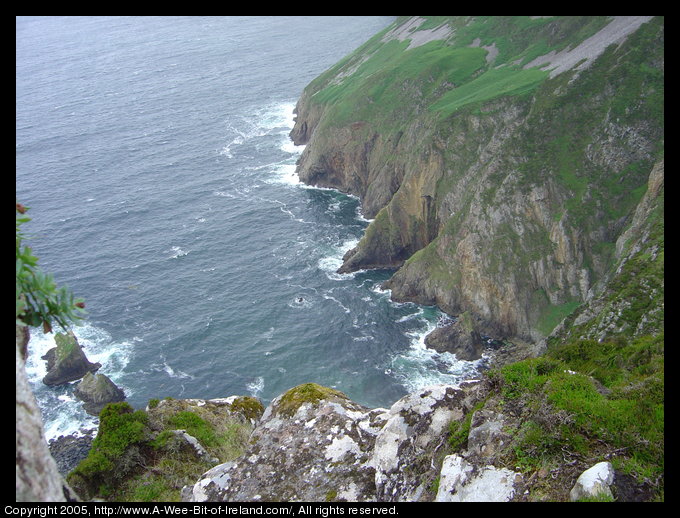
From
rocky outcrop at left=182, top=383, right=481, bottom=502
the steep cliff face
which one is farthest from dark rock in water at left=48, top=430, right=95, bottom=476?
rocky outcrop at left=182, top=383, right=481, bottom=502

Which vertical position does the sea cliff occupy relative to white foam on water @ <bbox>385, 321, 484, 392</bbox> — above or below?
above

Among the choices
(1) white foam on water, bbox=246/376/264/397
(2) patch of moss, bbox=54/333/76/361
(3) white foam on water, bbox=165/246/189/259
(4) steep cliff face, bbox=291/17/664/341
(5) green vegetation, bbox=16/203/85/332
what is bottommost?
(1) white foam on water, bbox=246/376/264/397

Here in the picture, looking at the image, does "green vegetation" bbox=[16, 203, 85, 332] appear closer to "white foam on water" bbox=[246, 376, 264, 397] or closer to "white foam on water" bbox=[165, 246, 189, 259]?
"white foam on water" bbox=[246, 376, 264, 397]

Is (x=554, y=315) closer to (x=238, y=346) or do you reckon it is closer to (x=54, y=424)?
(x=238, y=346)

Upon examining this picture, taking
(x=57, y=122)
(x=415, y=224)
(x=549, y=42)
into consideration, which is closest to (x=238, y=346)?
(x=415, y=224)

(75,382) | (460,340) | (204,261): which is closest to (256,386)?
(75,382)

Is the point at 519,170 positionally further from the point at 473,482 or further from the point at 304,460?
the point at 473,482
